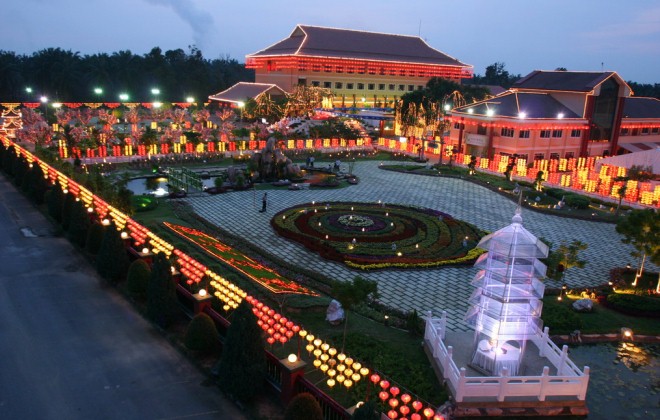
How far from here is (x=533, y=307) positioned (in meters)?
12.1

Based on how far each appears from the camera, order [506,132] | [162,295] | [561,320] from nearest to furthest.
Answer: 1. [162,295]
2. [561,320]
3. [506,132]

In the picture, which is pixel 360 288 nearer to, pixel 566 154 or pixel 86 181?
pixel 86 181

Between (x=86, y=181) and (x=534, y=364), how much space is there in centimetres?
2408

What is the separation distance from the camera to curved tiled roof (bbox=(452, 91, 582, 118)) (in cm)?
4525

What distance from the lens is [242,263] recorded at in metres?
19.7

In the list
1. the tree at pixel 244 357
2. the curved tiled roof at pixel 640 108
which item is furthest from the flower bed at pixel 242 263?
the curved tiled roof at pixel 640 108

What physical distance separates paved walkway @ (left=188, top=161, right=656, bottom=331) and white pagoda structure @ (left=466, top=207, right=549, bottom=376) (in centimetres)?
345

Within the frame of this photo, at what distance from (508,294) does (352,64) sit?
73.3 m

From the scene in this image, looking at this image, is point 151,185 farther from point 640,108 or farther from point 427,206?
point 640,108

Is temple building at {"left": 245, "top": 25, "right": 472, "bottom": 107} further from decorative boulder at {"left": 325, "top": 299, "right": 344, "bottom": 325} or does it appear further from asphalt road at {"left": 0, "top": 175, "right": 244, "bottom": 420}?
decorative boulder at {"left": 325, "top": 299, "right": 344, "bottom": 325}

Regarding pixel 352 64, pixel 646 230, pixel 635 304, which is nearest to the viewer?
pixel 635 304

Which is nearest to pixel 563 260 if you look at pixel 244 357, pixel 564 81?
pixel 244 357

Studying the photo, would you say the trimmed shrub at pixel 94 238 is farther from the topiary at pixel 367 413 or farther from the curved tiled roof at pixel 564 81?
the curved tiled roof at pixel 564 81

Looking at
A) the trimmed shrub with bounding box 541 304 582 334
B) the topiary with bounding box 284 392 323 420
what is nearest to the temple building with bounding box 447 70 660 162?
the trimmed shrub with bounding box 541 304 582 334
